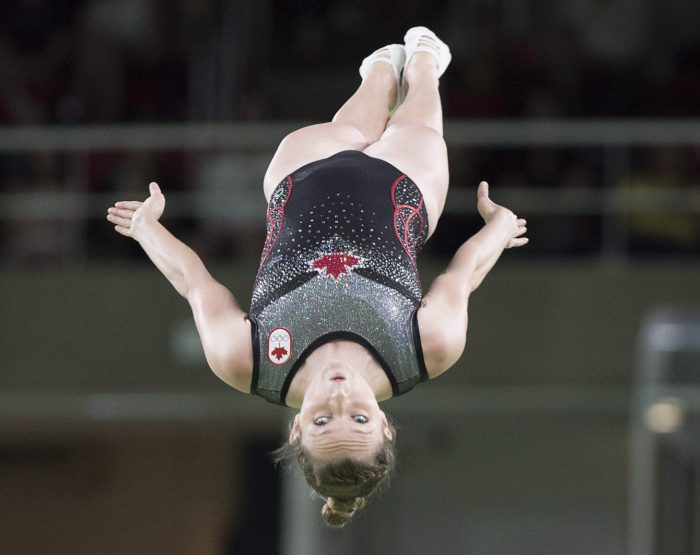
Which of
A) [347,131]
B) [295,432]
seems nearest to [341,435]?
[295,432]

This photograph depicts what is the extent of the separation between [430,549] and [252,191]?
2.32 meters

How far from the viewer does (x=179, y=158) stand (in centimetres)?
695

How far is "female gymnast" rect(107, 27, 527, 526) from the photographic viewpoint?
127 inches

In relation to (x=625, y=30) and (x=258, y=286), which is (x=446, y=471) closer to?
(x=625, y=30)

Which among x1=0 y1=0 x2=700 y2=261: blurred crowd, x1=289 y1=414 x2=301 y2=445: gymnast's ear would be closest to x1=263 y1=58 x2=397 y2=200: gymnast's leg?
x1=289 y1=414 x2=301 y2=445: gymnast's ear

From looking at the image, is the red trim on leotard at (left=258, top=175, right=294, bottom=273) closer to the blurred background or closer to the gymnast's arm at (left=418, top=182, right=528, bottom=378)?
the gymnast's arm at (left=418, top=182, right=528, bottom=378)

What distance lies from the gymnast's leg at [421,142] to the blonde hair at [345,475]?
2.28ft

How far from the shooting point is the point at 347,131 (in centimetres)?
378

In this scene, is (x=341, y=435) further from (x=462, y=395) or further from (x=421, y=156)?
(x=462, y=395)

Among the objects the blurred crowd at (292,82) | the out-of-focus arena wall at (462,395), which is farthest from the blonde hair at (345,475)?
the blurred crowd at (292,82)

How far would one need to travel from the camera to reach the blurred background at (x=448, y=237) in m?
6.29

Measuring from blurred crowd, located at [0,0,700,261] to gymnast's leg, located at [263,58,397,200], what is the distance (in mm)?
2555

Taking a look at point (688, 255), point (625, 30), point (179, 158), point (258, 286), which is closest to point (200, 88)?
point (179, 158)

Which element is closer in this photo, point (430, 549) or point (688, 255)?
point (688, 255)
